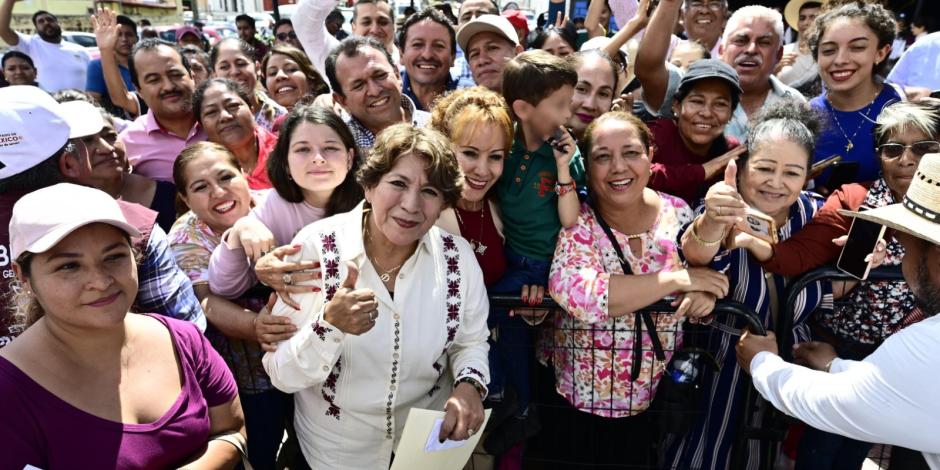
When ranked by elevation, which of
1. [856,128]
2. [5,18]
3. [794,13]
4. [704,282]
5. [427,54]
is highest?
[794,13]

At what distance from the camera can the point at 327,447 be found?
216cm

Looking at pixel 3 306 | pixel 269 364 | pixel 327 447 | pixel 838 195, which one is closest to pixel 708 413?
pixel 838 195

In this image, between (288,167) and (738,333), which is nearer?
(738,333)

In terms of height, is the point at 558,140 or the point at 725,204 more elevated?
the point at 558,140

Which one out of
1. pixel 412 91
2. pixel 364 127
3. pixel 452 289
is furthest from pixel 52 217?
pixel 412 91

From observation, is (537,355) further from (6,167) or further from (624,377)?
(6,167)

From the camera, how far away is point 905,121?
2.46 m

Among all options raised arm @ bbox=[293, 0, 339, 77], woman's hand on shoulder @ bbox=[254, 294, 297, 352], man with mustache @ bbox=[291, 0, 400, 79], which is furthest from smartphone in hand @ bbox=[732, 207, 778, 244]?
raised arm @ bbox=[293, 0, 339, 77]

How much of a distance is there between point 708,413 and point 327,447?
1.62 metres

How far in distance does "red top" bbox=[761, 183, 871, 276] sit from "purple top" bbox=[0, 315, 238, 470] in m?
2.16

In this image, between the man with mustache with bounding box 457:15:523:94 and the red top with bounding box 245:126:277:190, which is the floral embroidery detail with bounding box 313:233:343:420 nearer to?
the red top with bounding box 245:126:277:190

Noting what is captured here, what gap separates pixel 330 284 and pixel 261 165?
164 centimetres

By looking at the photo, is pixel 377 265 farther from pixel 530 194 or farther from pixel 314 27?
pixel 314 27

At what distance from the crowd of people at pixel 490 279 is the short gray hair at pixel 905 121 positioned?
1 centimetres
